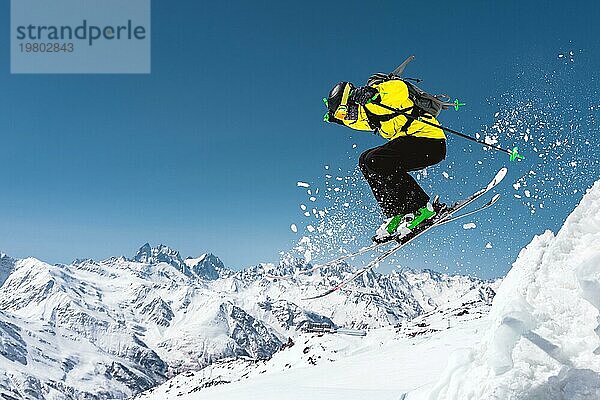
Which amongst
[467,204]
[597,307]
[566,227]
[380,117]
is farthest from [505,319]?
[467,204]

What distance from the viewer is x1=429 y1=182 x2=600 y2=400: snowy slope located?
4.01 m

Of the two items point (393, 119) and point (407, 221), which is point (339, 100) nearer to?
point (393, 119)

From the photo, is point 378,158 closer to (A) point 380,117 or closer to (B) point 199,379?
(A) point 380,117

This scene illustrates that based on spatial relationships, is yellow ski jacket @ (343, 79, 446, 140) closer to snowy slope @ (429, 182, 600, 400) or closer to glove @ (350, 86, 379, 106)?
glove @ (350, 86, 379, 106)

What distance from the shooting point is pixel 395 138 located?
8570mm

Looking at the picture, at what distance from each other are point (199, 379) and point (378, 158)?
125 metres

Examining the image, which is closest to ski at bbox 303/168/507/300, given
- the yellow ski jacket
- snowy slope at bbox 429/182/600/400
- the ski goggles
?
the yellow ski jacket

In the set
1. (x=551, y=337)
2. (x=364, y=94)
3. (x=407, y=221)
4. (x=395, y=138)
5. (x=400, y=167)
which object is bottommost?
(x=551, y=337)

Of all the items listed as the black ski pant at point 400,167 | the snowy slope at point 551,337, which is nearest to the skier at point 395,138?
the black ski pant at point 400,167

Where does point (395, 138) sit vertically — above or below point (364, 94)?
below

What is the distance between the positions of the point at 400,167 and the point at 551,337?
4.56 meters

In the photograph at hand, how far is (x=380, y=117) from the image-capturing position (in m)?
8.09

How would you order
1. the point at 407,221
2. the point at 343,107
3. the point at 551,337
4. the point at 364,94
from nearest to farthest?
the point at 551,337
the point at 364,94
the point at 343,107
the point at 407,221

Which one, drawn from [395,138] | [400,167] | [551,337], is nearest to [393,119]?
[395,138]
